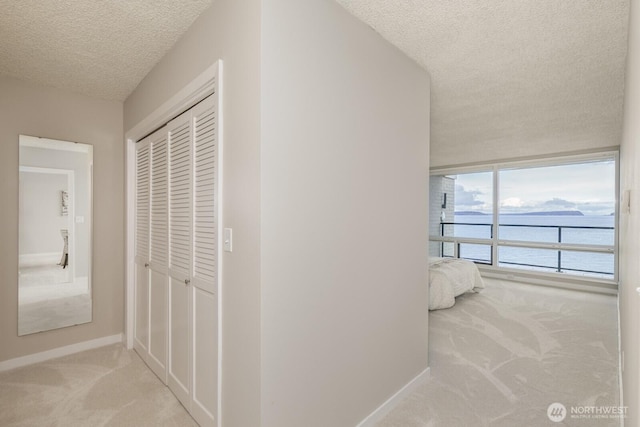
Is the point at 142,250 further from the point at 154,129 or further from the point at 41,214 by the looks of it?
the point at 154,129

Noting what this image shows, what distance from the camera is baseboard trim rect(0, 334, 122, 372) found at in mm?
2541

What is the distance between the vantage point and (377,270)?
1923 mm

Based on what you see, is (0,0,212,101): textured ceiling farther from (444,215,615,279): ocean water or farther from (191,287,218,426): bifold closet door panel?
(444,215,615,279): ocean water

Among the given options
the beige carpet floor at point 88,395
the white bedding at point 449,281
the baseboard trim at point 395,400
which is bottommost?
the beige carpet floor at point 88,395

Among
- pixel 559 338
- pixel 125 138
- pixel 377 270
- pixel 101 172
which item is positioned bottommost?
pixel 559 338

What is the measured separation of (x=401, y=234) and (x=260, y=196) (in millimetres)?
1191

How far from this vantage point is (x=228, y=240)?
1.53 m

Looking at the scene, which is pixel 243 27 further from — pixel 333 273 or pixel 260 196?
pixel 333 273

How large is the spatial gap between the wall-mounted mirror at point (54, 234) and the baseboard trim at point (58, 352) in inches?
8.1

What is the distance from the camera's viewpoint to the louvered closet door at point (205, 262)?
163 cm

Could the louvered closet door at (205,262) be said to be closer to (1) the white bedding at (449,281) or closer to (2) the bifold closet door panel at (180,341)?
(2) the bifold closet door panel at (180,341)

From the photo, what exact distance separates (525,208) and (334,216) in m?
7.97

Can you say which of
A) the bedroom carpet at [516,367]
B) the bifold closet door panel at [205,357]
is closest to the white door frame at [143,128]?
the bifold closet door panel at [205,357]

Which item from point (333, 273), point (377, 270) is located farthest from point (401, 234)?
point (333, 273)
